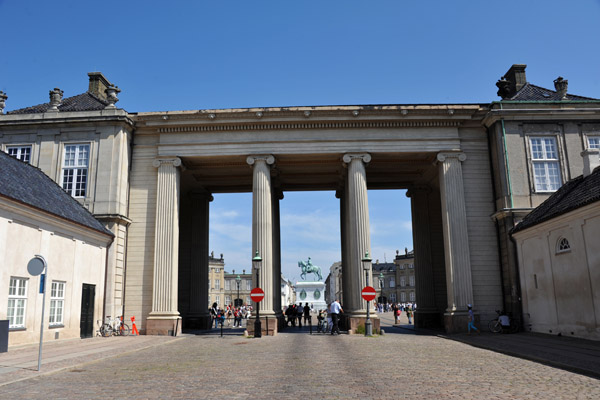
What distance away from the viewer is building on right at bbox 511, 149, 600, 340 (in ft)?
61.0

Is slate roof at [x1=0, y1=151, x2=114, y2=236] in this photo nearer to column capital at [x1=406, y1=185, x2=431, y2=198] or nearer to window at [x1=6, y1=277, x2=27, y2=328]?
window at [x1=6, y1=277, x2=27, y2=328]

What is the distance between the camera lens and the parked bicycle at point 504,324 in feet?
79.7

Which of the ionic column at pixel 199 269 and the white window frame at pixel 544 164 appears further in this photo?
the ionic column at pixel 199 269

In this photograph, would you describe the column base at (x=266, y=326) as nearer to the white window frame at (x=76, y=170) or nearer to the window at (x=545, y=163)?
the white window frame at (x=76, y=170)

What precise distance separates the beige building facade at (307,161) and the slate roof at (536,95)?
364 mm

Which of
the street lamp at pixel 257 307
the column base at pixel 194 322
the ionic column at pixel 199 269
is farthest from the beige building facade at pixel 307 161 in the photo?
the column base at pixel 194 322

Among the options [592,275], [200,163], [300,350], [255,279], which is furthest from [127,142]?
[592,275]

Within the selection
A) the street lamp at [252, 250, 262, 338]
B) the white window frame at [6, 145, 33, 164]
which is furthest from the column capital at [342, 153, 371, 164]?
the white window frame at [6, 145, 33, 164]

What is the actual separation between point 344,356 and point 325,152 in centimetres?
1482

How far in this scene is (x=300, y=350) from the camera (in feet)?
57.1

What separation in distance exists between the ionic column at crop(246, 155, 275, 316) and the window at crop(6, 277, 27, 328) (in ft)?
35.5

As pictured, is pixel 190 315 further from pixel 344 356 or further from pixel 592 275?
pixel 592 275

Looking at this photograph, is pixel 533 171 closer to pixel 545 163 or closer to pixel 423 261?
pixel 545 163

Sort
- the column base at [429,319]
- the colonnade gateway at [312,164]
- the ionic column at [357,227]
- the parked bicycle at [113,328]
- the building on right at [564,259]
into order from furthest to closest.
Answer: the column base at [429,319], the colonnade gateway at [312,164], the ionic column at [357,227], the parked bicycle at [113,328], the building on right at [564,259]
